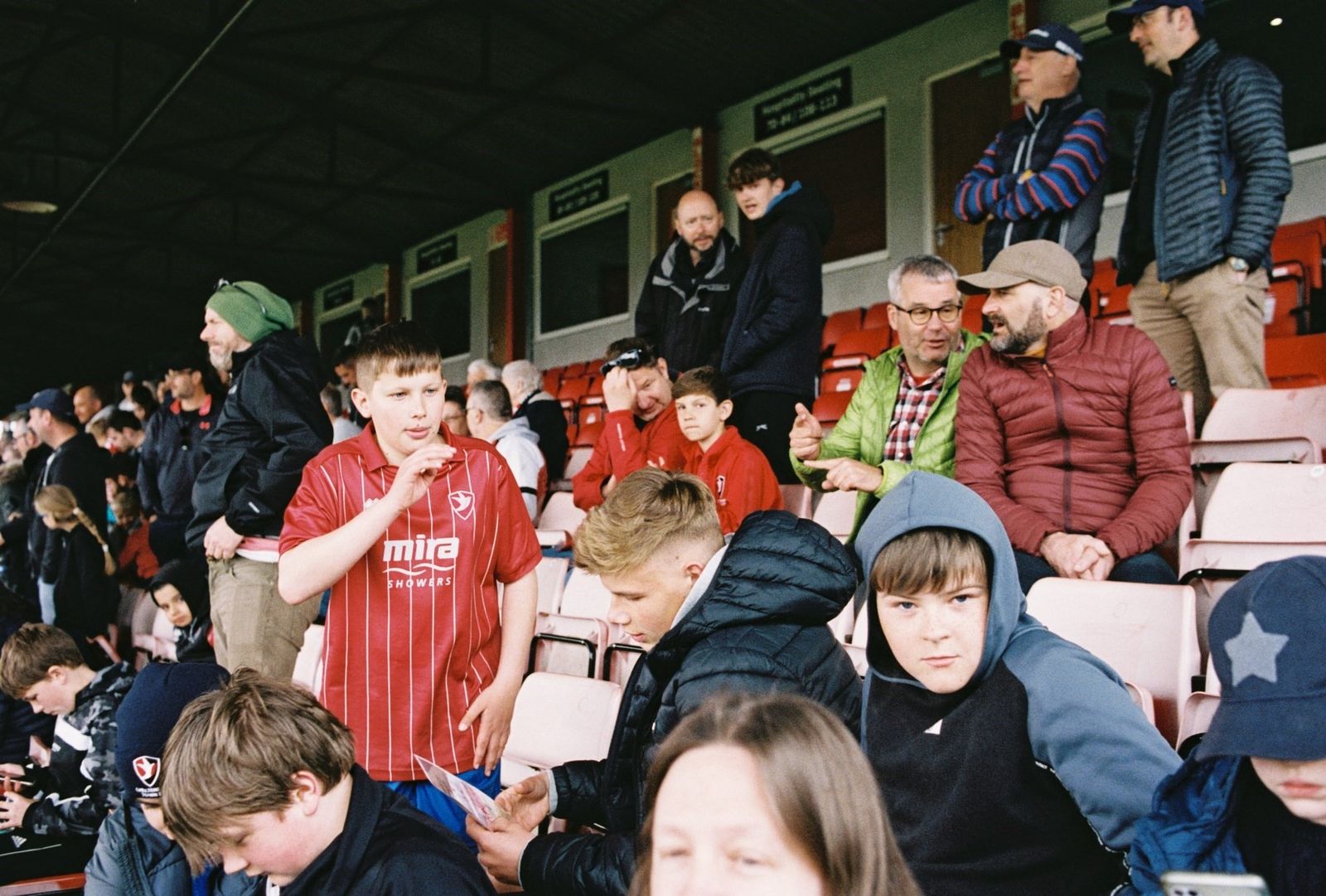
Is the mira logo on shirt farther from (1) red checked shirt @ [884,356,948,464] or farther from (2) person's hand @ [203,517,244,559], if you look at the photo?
(1) red checked shirt @ [884,356,948,464]

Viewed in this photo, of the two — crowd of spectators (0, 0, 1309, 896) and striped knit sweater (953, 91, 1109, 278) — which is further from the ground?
striped knit sweater (953, 91, 1109, 278)

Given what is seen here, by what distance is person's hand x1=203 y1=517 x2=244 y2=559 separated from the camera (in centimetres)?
315

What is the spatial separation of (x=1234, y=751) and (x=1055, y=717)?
1.07 feet

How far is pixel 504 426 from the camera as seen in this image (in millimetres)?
5230

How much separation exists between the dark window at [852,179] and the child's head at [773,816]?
860cm

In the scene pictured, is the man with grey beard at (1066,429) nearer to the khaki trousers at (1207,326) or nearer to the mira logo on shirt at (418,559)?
the khaki trousers at (1207,326)

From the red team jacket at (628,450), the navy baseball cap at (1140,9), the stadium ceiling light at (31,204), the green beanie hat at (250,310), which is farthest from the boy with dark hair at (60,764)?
the stadium ceiling light at (31,204)

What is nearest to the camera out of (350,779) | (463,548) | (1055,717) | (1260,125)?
(1055,717)

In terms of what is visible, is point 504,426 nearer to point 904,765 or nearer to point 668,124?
point 904,765

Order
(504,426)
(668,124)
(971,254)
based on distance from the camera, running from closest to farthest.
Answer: (504,426)
(971,254)
(668,124)

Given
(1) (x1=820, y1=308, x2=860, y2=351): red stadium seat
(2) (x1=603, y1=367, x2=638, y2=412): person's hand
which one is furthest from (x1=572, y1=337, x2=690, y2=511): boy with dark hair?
(1) (x1=820, y1=308, x2=860, y2=351): red stadium seat

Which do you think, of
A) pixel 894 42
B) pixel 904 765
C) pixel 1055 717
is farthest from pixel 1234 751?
pixel 894 42

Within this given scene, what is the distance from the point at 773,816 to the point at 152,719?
6.23 feet

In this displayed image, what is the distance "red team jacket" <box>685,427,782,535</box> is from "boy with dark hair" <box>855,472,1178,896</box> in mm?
1968
